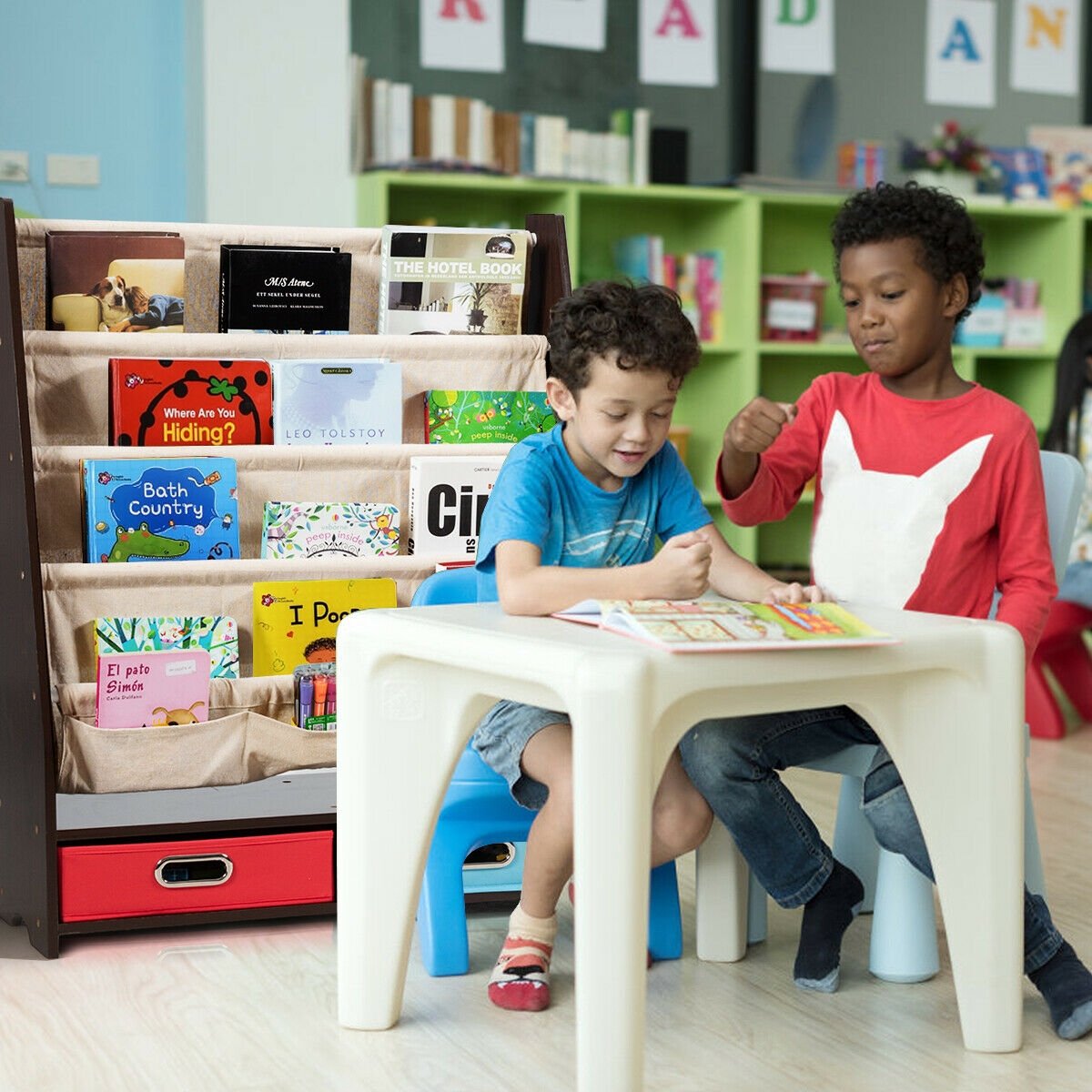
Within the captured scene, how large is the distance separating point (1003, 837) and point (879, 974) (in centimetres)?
36

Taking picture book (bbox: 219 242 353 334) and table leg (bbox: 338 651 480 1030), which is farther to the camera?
picture book (bbox: 219 242 353 334)

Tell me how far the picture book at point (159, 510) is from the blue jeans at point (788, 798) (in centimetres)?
70

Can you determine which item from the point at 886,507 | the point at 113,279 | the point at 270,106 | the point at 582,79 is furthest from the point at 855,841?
the point at 582,79

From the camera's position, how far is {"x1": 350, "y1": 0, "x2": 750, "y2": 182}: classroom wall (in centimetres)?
435

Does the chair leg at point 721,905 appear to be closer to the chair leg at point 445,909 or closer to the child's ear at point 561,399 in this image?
the chair leg at point 445,909

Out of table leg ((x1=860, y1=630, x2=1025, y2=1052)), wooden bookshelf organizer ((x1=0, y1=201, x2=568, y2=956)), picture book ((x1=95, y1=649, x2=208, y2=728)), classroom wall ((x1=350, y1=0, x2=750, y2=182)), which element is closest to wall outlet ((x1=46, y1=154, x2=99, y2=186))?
classroom wall ((x1=350, y1=0, x2=750, y2=182))

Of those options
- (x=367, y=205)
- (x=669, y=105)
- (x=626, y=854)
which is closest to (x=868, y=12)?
(x=669, y=105)

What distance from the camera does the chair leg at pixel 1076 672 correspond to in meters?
3.62

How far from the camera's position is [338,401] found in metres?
2.11

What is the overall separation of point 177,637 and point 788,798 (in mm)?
798

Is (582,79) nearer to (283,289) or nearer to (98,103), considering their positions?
(98,103)

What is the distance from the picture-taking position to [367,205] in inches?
160

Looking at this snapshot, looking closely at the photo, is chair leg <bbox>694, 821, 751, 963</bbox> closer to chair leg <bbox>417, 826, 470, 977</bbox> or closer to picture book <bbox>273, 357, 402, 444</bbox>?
chair leg <bbox>417, 826, 470, 977</bbox>

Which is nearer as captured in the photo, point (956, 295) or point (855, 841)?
point (956, 295)
